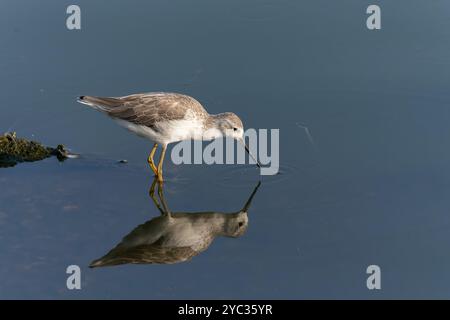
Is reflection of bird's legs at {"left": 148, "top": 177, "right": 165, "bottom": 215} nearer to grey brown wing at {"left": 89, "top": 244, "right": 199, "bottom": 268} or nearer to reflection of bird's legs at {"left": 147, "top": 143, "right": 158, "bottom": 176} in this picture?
reflection of bird's legs at {"left": 147, "top": 143, "right": 158, "bottom": 176}

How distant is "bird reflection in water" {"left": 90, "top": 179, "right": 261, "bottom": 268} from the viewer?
11625 mm

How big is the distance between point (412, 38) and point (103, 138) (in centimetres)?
693

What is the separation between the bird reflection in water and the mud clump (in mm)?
2352

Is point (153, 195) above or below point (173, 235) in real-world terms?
above

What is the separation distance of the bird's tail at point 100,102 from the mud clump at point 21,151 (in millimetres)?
899

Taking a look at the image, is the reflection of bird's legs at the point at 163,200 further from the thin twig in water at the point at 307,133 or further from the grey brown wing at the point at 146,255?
the thin twig in water at the point at 307,133

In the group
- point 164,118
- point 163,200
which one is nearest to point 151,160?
point 164,118

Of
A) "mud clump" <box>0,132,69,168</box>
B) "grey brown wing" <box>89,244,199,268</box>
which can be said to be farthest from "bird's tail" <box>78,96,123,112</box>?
"grey brown wing" <box>89,244,199,268</box>

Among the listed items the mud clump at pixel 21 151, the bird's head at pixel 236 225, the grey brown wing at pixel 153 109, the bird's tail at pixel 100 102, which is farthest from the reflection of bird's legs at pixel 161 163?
the bird's head at pixel 236 225

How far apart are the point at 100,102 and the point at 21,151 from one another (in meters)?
1.64

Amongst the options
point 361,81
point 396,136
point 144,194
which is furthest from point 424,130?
point 144,194

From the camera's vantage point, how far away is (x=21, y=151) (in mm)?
13992

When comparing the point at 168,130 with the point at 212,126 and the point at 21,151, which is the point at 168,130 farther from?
the point at 21,151

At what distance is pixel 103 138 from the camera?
47.8 ft
